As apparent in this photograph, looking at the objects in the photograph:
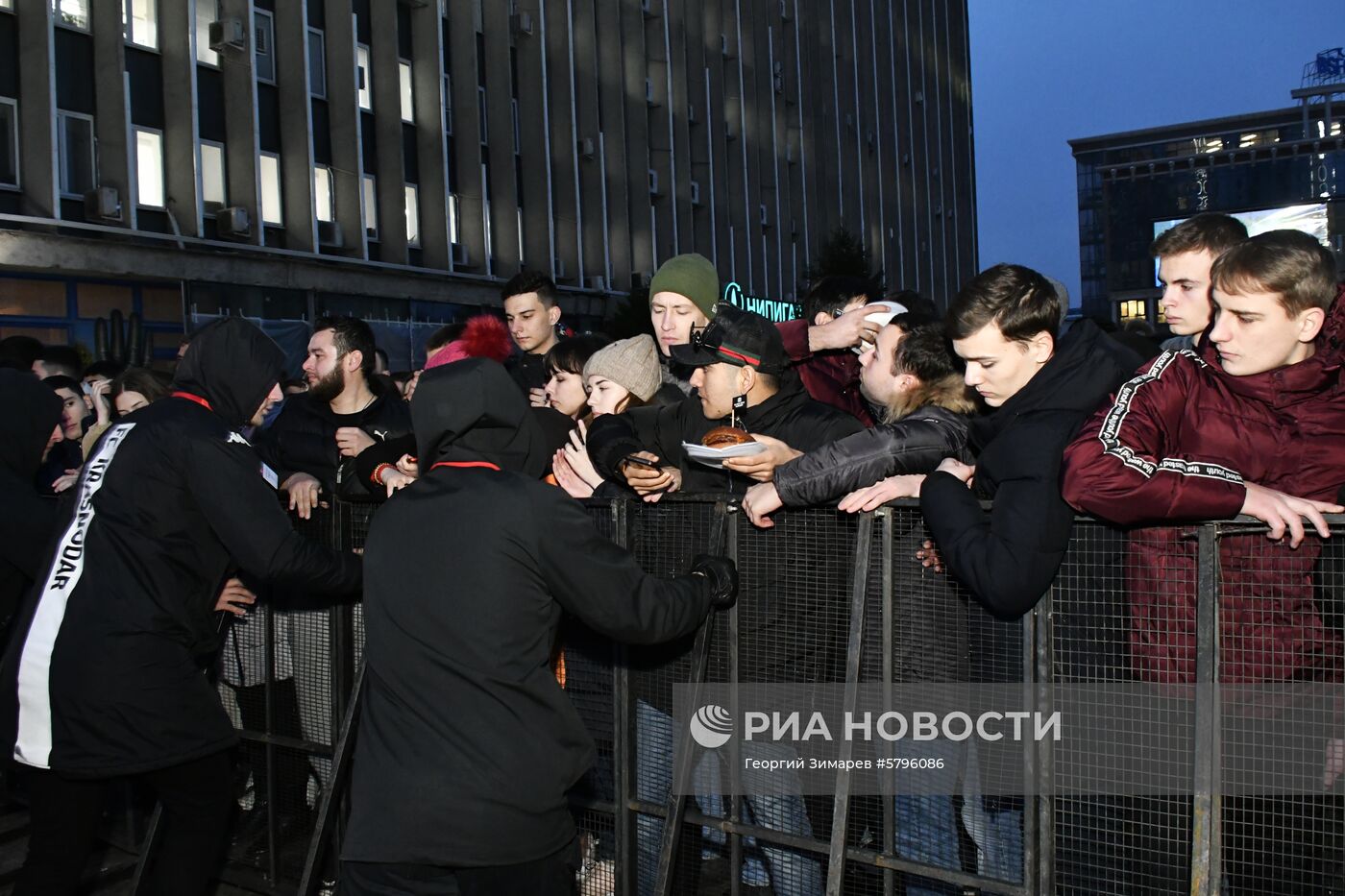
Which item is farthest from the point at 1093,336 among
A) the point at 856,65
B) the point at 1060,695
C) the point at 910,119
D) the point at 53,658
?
the point at 910,119

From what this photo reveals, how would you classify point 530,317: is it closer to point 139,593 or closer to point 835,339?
point 835,339

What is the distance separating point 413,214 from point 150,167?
6949mm

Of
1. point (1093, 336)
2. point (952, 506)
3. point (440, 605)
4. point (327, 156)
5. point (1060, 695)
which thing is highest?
point (327, 156)

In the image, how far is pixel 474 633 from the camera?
304cm

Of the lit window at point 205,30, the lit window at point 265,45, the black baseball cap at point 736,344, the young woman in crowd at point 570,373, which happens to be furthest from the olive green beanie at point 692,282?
the lit window at point 265,45

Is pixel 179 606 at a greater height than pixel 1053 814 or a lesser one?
greater

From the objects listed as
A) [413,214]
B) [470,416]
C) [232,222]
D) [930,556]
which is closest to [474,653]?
[470,416]

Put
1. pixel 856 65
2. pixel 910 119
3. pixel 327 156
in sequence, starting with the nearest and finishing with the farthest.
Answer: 1. pixel 327 156
2. pixel 856 65
3. pixel 910 119

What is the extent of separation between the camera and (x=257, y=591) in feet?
16.9

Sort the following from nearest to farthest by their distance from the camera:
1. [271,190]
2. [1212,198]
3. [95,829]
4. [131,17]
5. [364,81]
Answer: [95,829] → [131,17] → [271,190] → [364,81] → [1212,198]

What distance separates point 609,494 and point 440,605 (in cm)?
134

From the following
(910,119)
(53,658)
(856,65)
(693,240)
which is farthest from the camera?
(910,119)

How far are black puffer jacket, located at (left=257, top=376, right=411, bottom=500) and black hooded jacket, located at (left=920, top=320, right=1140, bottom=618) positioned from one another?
3.32 m

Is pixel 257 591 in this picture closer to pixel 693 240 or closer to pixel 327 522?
pixel 327 522
